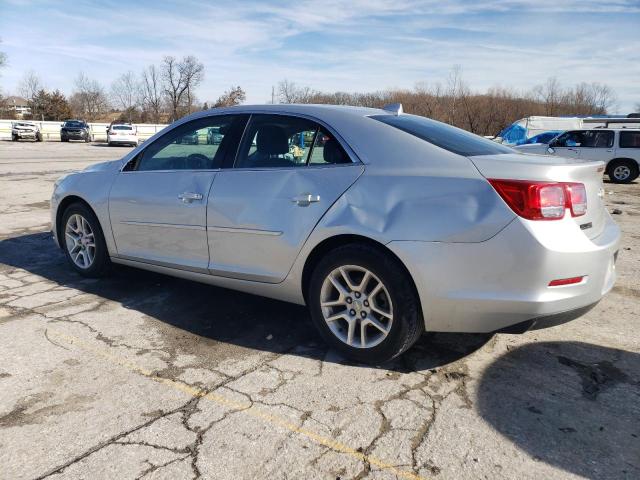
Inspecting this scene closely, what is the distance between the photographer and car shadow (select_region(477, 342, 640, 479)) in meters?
2.39

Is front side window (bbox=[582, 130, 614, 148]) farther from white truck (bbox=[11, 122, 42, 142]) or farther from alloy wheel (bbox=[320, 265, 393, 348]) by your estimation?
white truck (bbox=[11, 122, 42, 142])

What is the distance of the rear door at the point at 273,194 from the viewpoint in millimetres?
3332

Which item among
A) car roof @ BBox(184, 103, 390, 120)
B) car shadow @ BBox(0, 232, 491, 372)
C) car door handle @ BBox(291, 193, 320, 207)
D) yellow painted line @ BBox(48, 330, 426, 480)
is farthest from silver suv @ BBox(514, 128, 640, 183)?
yellow painted line @ BBox(48, 330, 426, 480)

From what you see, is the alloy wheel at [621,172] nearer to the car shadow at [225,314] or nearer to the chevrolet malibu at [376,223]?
the chevrolet malibu at [376,223]

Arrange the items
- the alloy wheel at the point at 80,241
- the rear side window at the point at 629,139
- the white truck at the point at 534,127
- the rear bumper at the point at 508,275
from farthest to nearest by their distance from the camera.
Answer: the white truck at the point at 534,127, the rear side window at the point at 629,139, the alloy wheel at the point at 80,241, the rear bumper at the point at 508,275

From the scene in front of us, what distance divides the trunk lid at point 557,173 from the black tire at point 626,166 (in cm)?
1581

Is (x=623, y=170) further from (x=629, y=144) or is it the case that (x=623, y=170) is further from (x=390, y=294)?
(x=390, y=294)

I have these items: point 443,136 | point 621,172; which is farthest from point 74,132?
point 443,136

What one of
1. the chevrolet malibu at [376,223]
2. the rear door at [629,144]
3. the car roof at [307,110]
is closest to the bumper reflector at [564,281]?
the chevrolet malibu at [376,223]

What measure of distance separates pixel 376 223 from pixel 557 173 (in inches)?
→ 39.5

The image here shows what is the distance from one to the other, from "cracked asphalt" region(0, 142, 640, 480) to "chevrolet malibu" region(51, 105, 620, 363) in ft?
1.13

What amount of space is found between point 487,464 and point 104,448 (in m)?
1.74

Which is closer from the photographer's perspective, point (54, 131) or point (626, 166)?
point (626, 166)

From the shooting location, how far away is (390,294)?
306cm
